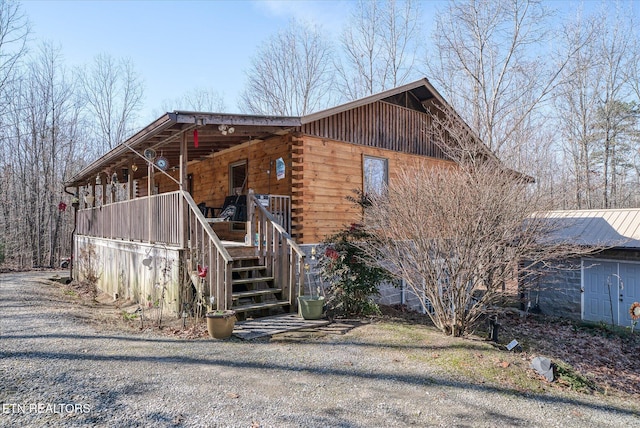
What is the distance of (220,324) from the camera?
5.35 m

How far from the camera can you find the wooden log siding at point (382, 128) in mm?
8883

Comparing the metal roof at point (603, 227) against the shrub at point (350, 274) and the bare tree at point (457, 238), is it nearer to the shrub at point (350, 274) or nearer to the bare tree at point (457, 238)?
the bare tree at point (457, 238)

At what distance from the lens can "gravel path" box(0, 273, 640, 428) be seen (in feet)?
10.7

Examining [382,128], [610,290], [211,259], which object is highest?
[382,128]

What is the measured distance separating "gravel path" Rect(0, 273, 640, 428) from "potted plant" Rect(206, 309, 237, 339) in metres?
0.15

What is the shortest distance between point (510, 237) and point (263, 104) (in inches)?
839

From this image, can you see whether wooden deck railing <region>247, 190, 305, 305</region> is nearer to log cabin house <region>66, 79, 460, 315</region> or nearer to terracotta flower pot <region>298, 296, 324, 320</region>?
log cabin house <region>66, 79, 460, 315</region>

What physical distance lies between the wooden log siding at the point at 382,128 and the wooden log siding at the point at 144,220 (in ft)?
10.4

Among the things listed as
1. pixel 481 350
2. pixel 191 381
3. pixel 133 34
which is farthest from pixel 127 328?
pixel 133 34

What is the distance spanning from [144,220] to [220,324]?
13.3 ft

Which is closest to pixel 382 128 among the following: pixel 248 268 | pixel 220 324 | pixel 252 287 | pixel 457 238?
pixel 457 238

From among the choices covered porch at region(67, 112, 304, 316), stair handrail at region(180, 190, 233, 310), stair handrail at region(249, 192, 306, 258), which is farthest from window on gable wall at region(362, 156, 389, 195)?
stair handrail at region(180, 190, 233, 310)

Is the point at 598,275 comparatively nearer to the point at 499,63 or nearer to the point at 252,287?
the point at 499,63

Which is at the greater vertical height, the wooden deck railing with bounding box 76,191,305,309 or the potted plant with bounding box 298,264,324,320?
the wooden deck railing with bounding box 76,191,305,309
